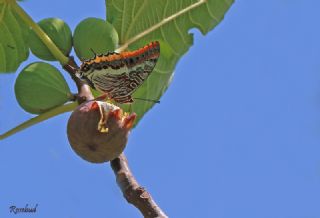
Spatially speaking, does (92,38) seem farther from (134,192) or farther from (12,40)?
(134,192)

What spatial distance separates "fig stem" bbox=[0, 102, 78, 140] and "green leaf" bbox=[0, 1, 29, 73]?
307 mm

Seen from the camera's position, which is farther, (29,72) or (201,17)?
(201,17)

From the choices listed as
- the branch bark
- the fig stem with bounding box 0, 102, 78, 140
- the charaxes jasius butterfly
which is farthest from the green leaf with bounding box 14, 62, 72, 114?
the branch bark

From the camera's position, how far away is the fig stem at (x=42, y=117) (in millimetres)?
1894

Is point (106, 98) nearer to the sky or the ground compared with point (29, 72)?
nearer to the ground

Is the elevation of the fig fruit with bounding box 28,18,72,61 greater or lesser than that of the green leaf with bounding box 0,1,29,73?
lesser

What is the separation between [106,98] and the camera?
1865 millimetres

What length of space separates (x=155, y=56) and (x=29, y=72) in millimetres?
374

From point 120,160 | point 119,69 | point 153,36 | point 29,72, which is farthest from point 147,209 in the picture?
point 153,36

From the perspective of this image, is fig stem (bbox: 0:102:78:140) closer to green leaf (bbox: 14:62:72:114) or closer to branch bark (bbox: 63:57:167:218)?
green leaf (bbox: 14:62:72:114)

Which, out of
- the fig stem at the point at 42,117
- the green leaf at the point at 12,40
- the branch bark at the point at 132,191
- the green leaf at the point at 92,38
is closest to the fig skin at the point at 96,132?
the branch bark at the point at 132,191

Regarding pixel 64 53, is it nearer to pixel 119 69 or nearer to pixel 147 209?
pixel 119 69

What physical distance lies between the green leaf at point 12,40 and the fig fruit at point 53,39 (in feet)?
0.40

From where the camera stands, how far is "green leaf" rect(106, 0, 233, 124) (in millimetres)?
2139
